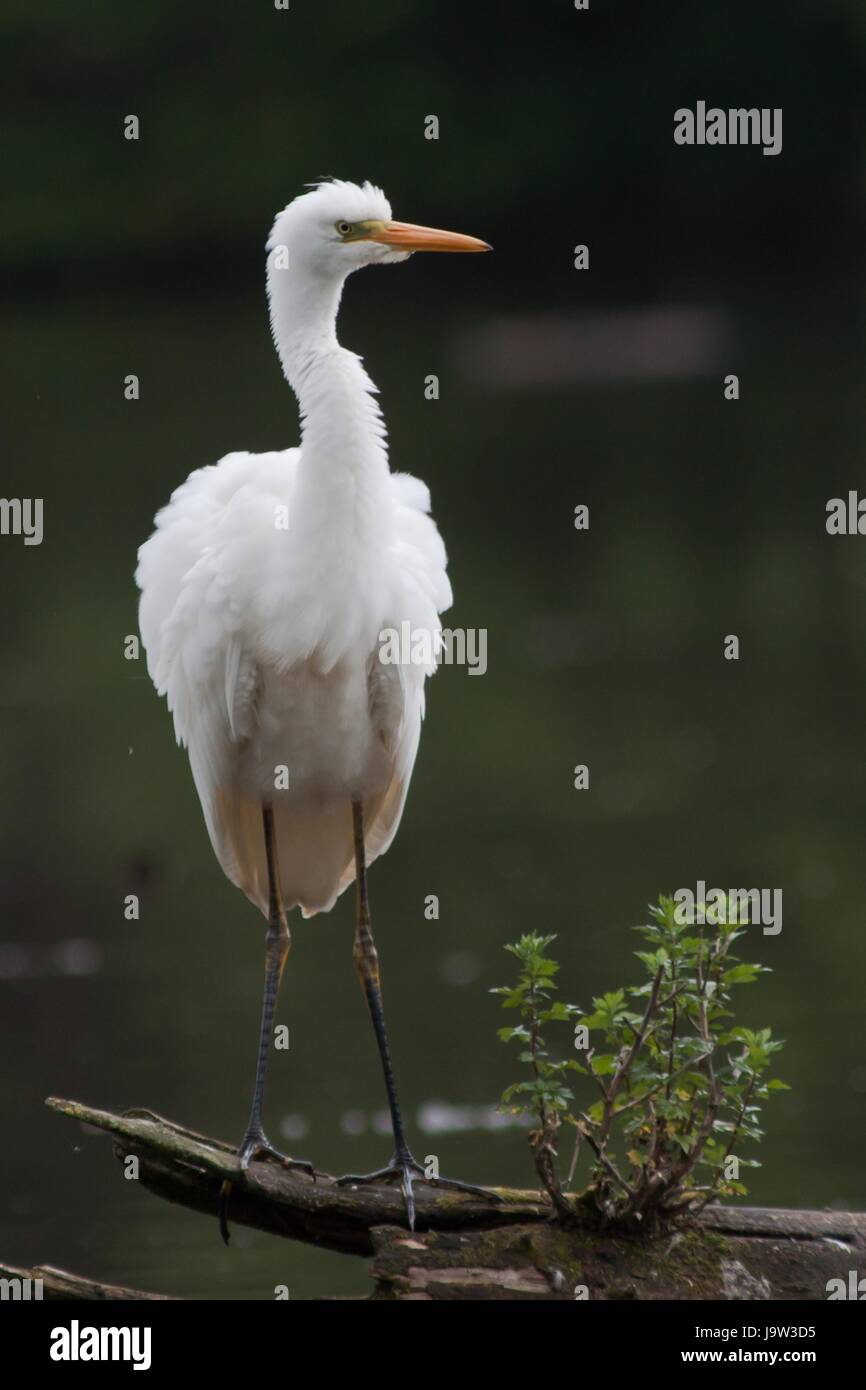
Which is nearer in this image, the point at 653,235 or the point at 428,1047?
the point at 428,1047

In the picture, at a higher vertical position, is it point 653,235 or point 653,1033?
point 653,235

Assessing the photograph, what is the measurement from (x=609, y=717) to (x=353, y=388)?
7.71 meters

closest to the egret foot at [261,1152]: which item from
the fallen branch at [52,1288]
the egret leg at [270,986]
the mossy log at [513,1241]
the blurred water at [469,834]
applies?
the egret leg at [270,986]

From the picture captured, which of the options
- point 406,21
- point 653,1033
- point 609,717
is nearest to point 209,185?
point 406,21

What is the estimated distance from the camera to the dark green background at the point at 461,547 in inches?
335

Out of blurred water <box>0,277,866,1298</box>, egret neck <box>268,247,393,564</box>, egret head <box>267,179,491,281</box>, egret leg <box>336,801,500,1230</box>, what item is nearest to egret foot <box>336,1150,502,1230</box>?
egret leg <box>336,801,500,1230</box>

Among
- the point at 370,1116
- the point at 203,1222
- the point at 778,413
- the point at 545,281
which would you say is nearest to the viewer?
the point at 203,1222

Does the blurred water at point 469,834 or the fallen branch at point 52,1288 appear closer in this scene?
the fallen branch at point 52,1288

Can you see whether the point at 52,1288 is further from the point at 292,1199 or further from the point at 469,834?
the point at 469,834

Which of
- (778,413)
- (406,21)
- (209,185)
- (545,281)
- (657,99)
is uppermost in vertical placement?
(406,21)

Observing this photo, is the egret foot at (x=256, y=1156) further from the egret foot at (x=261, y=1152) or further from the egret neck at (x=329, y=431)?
the egret neck at (x=329, y=431)

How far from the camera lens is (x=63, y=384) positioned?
101 feet

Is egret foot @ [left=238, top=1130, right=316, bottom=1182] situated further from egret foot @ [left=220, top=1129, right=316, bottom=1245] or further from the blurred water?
the blurred water

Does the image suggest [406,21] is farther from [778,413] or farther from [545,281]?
[778,413]
